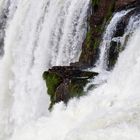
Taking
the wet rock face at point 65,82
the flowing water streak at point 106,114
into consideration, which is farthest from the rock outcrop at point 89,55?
the flowing water streak at point 106,114

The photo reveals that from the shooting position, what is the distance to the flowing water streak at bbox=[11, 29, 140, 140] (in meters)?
9.77

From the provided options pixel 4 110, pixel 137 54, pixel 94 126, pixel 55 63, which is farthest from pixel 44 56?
pixel 94 126

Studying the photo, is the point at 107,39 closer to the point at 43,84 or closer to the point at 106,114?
the point at 43,84

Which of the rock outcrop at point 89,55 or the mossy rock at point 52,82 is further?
the mossy rock at point 52,82

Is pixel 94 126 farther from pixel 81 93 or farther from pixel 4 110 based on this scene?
pixel 4 110

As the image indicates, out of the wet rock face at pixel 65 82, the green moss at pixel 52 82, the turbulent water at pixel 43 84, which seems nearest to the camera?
the turbulent water at pixel 43 84

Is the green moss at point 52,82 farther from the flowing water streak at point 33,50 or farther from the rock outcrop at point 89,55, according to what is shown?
the flowing water streak at point 33,50

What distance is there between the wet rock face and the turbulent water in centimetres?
31

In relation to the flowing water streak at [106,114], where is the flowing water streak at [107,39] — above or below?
above

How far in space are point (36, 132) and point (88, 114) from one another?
69.5 inches

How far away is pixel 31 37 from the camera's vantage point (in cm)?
1956

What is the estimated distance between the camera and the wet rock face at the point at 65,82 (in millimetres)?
13492

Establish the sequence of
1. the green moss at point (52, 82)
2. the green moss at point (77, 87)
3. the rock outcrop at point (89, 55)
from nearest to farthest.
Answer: the green moss at point (77, 87), the rock outcrop at point (89, 55), the green moss at point (52, 82)

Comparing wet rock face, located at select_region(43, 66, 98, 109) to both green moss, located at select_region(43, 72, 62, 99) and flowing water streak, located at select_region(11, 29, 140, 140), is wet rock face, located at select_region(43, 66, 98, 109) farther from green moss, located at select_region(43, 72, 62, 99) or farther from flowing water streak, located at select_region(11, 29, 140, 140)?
flowing water streak, located at select_region(11, 29, 140, 140)
